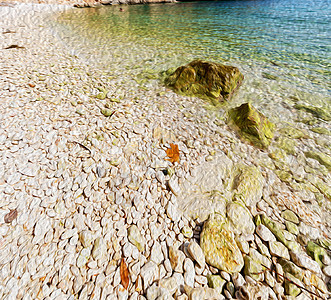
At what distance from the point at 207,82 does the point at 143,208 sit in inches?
225

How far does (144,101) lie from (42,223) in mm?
4726

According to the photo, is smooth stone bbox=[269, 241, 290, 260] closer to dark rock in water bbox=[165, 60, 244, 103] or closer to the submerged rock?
the submerged rock

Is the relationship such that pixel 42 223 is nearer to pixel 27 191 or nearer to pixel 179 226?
pixel 27 191

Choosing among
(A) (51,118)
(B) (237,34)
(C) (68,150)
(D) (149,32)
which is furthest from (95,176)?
(B) (237,34)

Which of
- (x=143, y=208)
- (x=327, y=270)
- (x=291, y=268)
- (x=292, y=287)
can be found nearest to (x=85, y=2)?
(x=143, y=208)

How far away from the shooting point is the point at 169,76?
736 cm

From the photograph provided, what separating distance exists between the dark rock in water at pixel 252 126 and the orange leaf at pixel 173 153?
7.49 ft

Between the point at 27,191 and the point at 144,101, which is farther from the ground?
the point at 144,101

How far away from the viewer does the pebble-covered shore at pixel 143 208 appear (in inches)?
98.1

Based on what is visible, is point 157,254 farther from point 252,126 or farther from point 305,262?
point 252,126

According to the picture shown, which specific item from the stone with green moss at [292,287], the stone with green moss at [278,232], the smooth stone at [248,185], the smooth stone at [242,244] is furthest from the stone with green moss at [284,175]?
the stone with green moss at [292,287]

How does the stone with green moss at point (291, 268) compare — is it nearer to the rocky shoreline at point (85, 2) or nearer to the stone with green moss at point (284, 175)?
the stone with green moss at point (284, 175)

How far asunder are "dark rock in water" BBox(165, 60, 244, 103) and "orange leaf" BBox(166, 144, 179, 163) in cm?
313

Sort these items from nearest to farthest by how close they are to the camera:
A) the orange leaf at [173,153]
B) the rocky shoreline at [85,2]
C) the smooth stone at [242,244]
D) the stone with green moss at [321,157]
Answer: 1. the smooth stone at [242,244]
2. the orange leaf at [173,153]
3. the stone with green moss at [321,157]
4. the rocky shoreline at [85,2]
